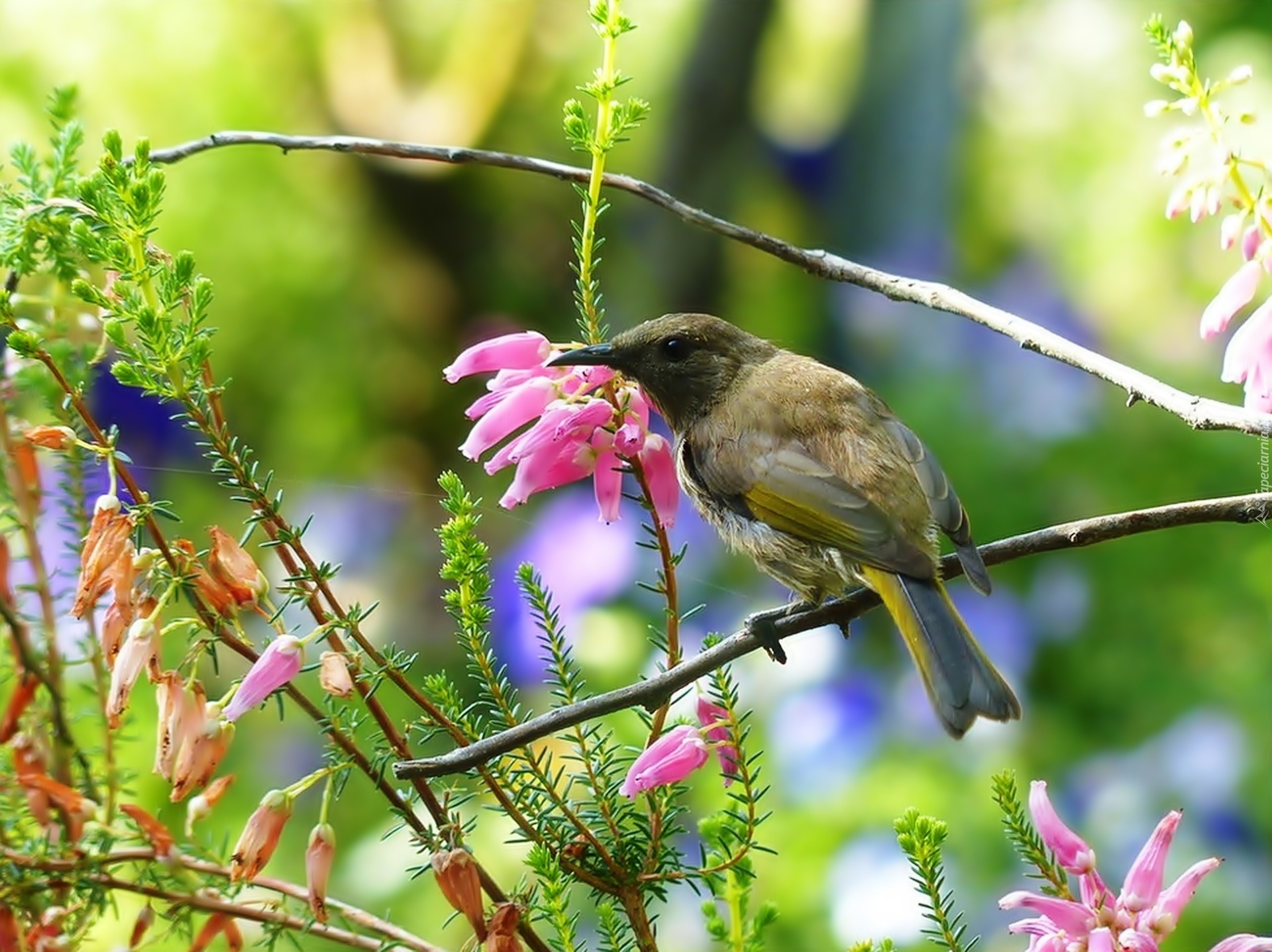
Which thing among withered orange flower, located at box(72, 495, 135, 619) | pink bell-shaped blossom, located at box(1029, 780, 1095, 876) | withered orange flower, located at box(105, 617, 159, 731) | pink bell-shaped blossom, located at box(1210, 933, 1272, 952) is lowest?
pink bell-shaped blossom, located at box(1210, 933, 1272, 952)

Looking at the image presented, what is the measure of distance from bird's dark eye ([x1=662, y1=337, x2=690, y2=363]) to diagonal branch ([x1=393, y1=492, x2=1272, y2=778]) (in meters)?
0.52

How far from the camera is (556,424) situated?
109cm

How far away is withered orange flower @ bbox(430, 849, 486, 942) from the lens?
35.0 inches

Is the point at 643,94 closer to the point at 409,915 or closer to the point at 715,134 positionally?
the point at 715,134

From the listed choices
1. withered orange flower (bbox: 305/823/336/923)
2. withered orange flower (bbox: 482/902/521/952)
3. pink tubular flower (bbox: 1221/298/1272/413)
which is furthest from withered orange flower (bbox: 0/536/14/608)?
pink tubular flower (bbox: 1221/298/1272/413)

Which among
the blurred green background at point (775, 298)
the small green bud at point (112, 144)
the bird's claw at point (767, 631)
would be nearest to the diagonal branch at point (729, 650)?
the bird's claw at point (767, 631)

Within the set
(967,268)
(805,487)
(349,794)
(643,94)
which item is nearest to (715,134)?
(643,94)

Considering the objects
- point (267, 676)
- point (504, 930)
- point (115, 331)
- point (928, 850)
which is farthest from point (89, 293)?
point (928, 850)

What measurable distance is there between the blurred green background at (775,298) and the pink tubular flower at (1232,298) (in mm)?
1456

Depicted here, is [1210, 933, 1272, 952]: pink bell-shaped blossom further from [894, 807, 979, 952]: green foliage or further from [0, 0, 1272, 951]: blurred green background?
[0, 0, 1272, 951]: blurred green background

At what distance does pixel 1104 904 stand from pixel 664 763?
30 cm

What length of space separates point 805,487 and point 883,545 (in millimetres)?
153

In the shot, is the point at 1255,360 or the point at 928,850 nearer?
the point at 928,850

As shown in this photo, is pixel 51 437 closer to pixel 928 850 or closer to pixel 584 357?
pixel 584 357
